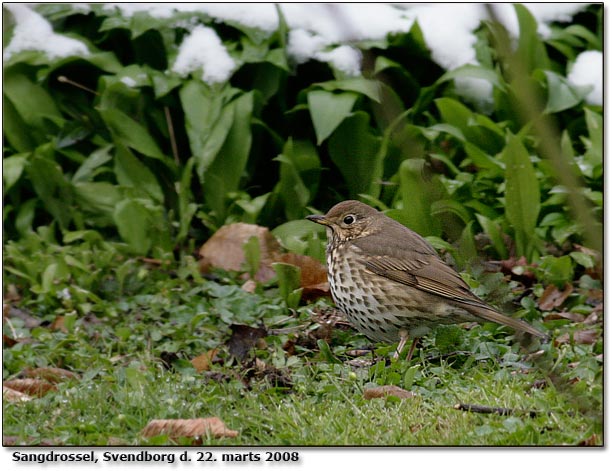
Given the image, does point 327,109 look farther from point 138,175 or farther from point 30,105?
point 30,105

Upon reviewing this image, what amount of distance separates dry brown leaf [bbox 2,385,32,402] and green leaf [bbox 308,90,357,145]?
1.59 meters

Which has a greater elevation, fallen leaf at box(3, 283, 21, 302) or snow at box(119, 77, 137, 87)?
snow at box(119, 77, 137, 87)

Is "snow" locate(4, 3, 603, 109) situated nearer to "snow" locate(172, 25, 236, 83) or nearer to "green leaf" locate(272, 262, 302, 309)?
"snow" locate(172, 25, 236, 83)

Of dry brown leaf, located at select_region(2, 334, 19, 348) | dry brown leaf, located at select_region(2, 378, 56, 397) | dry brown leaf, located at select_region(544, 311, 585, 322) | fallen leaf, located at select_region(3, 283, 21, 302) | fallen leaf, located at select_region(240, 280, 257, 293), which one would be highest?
dry brown leaf, located at select_region(544, 311, 585, 322)

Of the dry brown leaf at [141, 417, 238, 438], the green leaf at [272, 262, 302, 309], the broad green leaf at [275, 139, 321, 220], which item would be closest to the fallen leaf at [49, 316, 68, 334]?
the green leaf at [272, 262, 302, 309]

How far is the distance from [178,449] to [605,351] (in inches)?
54.7

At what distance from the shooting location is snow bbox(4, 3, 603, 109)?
4.56m

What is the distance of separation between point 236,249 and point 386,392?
161cm

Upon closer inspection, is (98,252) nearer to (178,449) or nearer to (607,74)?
(178,449)

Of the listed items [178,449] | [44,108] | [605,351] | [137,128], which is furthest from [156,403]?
[44,108]

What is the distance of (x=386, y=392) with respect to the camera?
9.23ft

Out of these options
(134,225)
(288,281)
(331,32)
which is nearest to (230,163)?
(134,225)

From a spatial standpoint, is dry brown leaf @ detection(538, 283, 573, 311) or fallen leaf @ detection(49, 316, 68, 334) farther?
fallen leaf @ detection(49, 316, 68, 334)

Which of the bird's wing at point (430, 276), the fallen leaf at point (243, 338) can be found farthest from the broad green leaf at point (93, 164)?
the bird's wing at point (430, 276)
